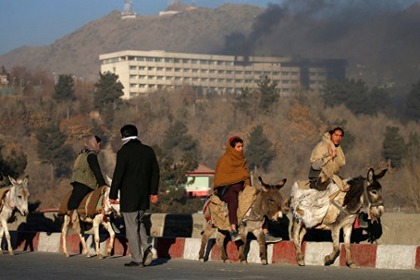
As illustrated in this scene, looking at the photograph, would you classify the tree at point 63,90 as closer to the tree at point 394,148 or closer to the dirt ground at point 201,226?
the tree at point 394,148

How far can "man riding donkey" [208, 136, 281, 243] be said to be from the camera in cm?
1850

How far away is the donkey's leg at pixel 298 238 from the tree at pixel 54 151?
414 feet

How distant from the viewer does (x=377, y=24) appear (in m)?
192

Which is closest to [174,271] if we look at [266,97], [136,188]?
[136,188]

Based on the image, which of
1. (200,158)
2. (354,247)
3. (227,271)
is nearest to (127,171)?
(227,271)

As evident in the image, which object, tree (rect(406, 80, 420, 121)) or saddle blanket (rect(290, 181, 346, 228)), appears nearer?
saddle blanket (rect(290, 181, 346, 228))

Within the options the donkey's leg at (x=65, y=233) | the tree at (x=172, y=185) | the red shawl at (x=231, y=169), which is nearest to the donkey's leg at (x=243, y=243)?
the red shawl at (x=231, y=169)

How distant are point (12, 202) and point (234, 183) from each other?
407 cm

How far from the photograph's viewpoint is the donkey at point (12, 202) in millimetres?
20781

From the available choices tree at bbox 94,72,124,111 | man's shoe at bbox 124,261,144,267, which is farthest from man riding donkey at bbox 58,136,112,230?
tree at bbox 94,72,124,111

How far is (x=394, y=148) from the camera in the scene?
136 metres

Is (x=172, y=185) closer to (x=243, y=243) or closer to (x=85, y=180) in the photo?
(x=85, y=180)

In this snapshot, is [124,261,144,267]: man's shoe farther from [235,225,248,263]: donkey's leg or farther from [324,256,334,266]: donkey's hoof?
[324,256,334,266]: donkey's hoof

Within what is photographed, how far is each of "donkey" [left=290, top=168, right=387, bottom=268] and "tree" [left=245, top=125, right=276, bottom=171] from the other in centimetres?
12344
